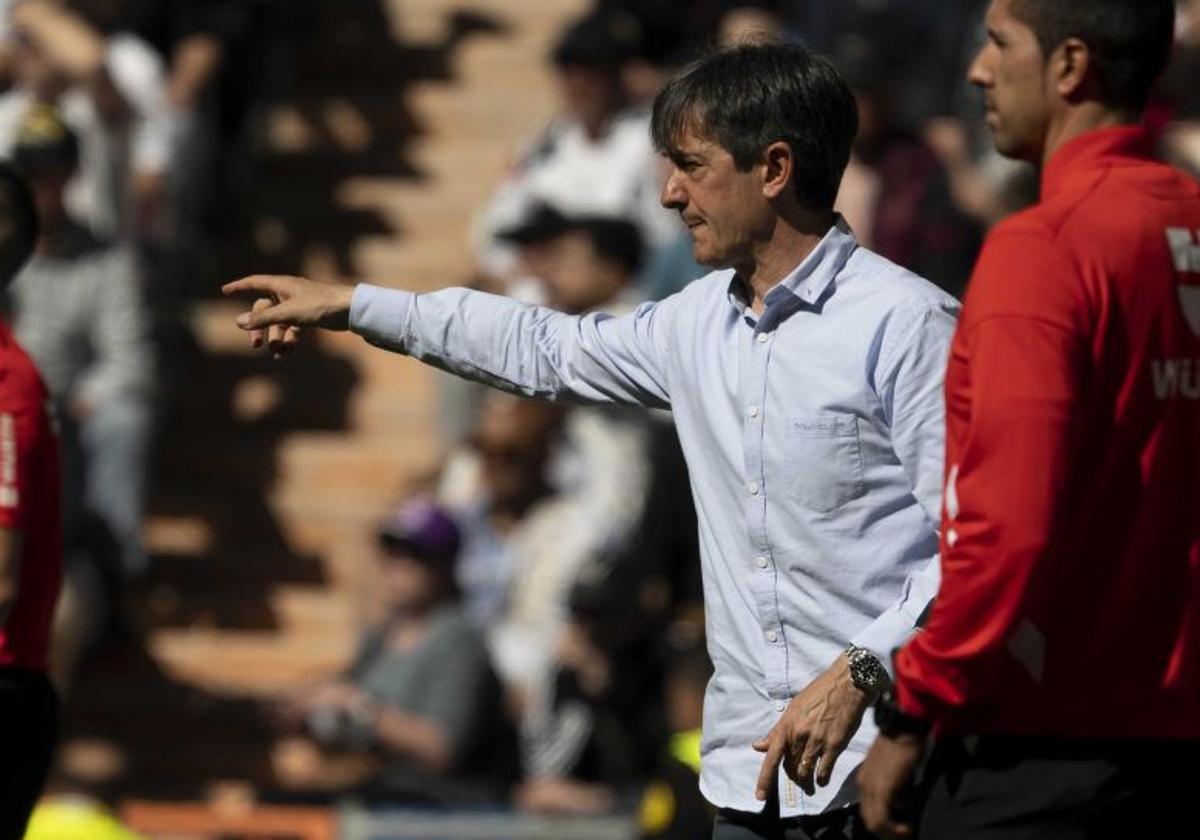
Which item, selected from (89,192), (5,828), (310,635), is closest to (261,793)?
(310,635)

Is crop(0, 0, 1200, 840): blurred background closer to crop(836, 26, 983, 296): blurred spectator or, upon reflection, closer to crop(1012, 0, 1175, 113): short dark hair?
crop(836, 26, 983, 296): blurred spectator

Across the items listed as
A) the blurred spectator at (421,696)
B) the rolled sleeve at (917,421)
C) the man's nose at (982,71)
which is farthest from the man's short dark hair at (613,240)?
the man's nose at (982,71)

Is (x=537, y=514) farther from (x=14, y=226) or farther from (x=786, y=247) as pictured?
(x=786, y=247)

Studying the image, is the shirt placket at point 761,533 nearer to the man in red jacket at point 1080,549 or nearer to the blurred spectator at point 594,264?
the man in red jacket at point 1080,549

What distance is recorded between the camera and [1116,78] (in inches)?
151

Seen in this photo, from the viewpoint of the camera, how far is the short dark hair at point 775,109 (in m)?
4.13

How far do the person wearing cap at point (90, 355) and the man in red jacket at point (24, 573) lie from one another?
4583 millimetres

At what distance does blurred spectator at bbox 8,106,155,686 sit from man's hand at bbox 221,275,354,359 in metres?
5.31

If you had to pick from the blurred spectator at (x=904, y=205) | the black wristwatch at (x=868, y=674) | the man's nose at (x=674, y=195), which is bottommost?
the blurred spectator at (x=904, y=205)

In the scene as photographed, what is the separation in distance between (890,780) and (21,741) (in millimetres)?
2057

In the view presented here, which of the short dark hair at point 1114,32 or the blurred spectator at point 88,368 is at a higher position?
the short dark hair at point 1114,32

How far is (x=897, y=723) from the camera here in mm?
3684

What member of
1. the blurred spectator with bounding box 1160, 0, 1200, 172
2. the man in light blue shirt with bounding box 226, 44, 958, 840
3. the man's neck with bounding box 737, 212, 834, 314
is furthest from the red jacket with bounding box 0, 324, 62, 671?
the blurred spectator with bounding box 1160, 0, 1200, 172

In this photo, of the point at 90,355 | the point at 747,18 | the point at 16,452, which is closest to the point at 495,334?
the point at 16,452
